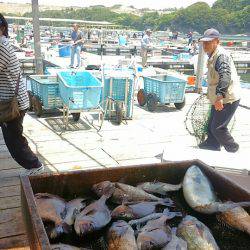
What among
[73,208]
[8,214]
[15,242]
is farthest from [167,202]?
[8,214]

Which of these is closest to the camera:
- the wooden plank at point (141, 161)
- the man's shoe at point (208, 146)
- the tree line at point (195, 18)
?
the man's shoe at point (208, 146)

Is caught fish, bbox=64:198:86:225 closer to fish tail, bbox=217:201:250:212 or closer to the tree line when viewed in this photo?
fish tail, bbox=217:201:250:212

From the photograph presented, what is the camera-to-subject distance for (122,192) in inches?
102

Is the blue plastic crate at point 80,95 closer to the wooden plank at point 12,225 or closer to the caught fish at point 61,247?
the wooden plank at point 12,225

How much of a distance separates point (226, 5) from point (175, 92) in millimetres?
138001

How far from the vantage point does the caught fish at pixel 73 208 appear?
224cm

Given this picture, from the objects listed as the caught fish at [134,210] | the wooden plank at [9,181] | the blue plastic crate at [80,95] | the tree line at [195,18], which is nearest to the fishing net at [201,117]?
the blue plastic crate at [80,95]

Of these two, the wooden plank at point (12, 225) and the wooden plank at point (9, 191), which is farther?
the wooden plank at point (9, 191)

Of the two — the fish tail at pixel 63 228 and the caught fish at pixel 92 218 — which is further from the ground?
the caught fish at pixel 92 218

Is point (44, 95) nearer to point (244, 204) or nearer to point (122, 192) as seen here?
point (122, 192)

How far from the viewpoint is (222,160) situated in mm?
4125

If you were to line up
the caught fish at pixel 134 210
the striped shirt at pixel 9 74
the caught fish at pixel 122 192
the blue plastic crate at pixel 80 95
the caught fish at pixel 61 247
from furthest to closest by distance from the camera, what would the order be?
the blue plastic crate at pixel 80 95, the striped shirt at pixel 9 74, the caught fish at pixel 122 192, the caught fish at pixel 134 210, the caught fish at pixel 61 247

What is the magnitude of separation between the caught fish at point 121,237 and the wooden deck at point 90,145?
1631 millimetres

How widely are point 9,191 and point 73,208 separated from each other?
2.42 m
